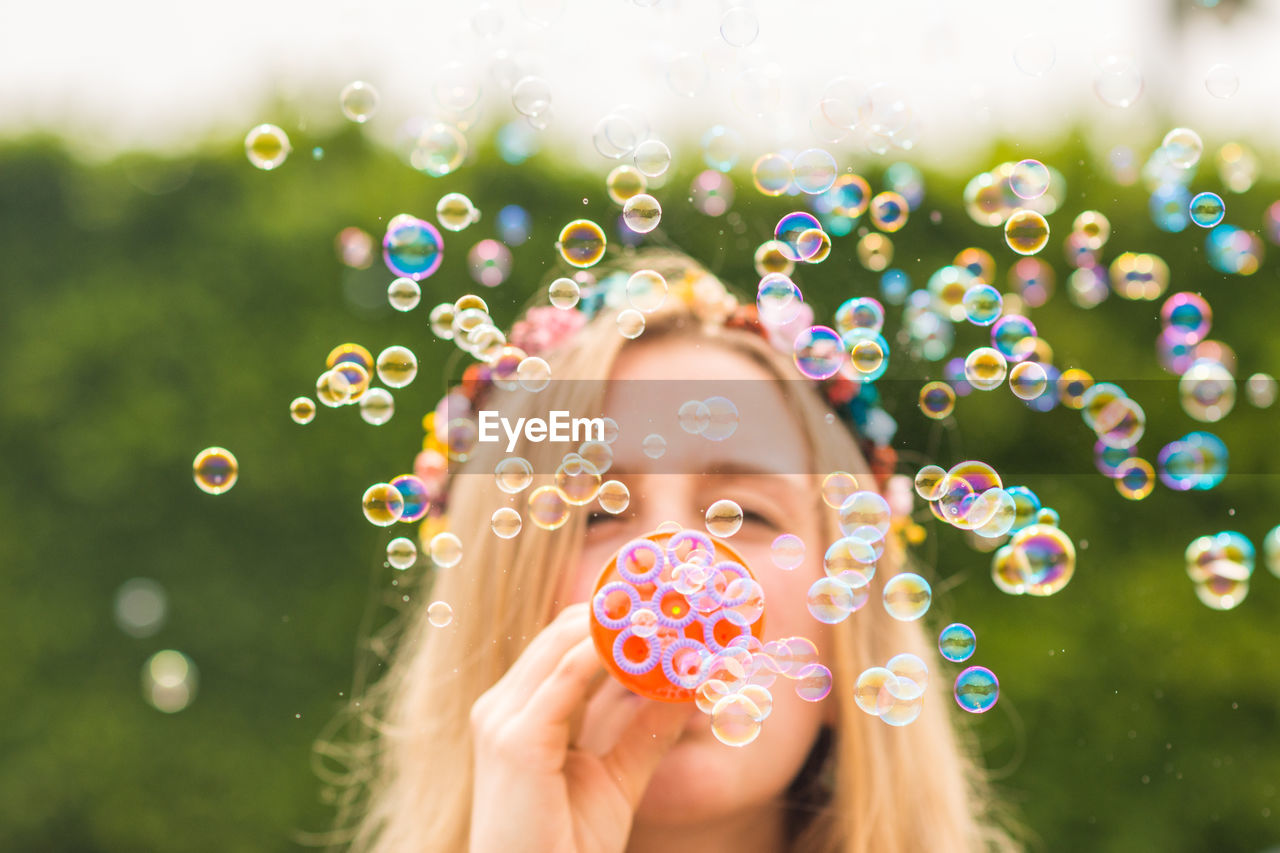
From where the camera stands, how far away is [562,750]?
46.9 inches

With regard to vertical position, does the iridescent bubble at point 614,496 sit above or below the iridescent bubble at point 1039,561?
above

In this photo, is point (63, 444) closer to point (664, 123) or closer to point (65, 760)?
point (65, 760)

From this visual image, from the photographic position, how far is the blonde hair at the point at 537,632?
145cm

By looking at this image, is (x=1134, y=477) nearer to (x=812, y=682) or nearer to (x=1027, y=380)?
(x=1027, y=380)

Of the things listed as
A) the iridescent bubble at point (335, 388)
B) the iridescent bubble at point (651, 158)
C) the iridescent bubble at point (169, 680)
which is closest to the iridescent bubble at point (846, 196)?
the iridescent bubble at point (651, 158)

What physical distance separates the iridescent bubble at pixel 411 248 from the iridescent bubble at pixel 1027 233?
3.14ft

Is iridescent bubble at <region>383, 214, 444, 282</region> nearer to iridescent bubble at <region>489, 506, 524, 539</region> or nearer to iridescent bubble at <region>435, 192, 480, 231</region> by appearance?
iridescent bubble at <region>435, 192, 480, 231</region>

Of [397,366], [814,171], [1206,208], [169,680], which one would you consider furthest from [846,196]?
[169,680]

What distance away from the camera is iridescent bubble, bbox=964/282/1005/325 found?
5.67 ft

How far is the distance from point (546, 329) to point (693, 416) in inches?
13.5

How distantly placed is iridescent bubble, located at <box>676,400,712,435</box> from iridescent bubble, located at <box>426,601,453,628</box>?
1.44 ft

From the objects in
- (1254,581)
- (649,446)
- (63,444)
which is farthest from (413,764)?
(1254,581)

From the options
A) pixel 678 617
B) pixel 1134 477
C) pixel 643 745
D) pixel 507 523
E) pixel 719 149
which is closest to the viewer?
pixel 678 617

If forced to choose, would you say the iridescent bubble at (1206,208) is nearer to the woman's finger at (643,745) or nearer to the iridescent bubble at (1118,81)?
the iridescent bubble at (1118,81)
